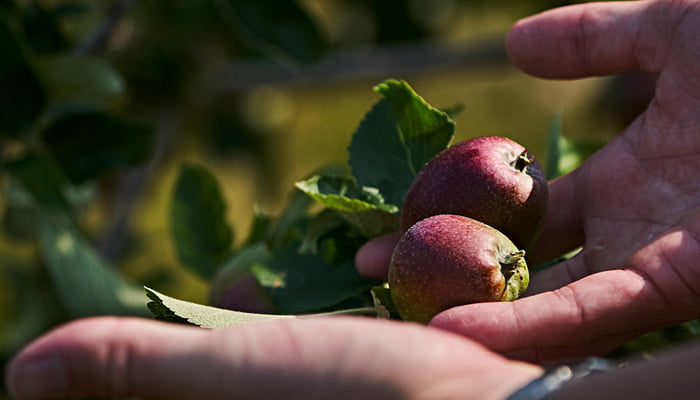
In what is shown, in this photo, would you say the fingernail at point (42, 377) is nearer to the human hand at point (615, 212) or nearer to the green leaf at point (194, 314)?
the green leaf at point (194, 314)

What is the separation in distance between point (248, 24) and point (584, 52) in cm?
66

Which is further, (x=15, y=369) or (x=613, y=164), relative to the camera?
(x=613, y=164)

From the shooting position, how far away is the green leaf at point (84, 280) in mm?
1456

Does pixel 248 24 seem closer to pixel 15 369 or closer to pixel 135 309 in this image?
pixel 135 309

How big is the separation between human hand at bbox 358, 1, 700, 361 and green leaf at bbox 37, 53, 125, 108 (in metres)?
0.69

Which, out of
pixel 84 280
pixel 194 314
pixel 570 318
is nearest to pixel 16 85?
pixel 84 280

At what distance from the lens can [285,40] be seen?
1.58m

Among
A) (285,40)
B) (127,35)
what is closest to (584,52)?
(285,40)

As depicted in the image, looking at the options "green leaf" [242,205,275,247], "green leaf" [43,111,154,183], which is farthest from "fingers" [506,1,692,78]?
"green leaf" [43,111,154,183]

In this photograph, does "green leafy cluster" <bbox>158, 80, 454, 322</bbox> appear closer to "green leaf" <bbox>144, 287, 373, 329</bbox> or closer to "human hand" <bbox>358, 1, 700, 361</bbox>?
"human hand" <bbox>358, 1, 700, 361</bbox>

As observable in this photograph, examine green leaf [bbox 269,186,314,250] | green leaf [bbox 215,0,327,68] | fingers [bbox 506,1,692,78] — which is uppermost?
fingers [bbox 506,1,692,78]

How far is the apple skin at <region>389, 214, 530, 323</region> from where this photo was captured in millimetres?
830

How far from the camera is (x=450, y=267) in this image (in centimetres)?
83

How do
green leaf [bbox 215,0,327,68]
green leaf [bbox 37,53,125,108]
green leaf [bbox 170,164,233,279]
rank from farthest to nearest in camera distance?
green leaf [bbox 215,0,327,68], green leaf [bbox 37,53,125,108], green leaf [bbox 170,164,233,279]
